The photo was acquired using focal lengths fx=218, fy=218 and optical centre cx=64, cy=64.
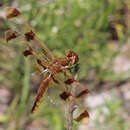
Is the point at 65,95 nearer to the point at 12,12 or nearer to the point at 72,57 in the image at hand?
the point at 72,57

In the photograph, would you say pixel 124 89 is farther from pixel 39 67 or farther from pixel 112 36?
pixel 39 67

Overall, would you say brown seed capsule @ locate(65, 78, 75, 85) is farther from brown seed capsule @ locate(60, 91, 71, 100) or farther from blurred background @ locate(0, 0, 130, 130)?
blurred background @ locate(0, 0, 130, 130)

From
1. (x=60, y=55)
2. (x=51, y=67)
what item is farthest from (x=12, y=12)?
(x=60, y=55)

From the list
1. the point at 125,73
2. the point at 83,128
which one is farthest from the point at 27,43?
the point at 125,73

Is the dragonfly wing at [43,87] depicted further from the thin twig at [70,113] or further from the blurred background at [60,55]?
the blurred background at [60,55]

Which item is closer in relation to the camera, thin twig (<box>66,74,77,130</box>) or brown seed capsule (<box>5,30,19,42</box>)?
thin twig (<box>66,74,77,130</box>)

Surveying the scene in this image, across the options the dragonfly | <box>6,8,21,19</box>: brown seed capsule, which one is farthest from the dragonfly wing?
<box>6,8,21,19</box>: brown seed capsule
